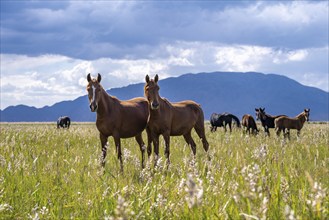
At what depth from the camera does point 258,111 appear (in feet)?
102

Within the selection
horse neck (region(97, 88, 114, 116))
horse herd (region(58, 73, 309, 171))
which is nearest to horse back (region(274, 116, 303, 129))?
horse herd (region(58, 73, 309, 171))

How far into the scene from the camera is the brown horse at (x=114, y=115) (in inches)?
401

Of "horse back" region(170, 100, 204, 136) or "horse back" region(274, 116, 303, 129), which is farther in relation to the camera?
"horse back" region(274, 116, 303, 129)

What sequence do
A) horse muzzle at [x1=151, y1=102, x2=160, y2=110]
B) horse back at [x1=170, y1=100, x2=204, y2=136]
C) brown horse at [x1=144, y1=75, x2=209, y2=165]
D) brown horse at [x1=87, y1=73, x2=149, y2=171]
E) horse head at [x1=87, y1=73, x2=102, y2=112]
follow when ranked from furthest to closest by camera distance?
horse back at [x1=170, y1=100, x2=204, y2=136], brown horse at [x1=144, y1=75, x2=209, y2=165], horse muzzle at [x1=151, y1=102, x2=160, y2=110], brown horse at [x1=87, y1=73, x2=149, y2=171], horse head at [x1=87, y1=73, x2=102, y2=112]

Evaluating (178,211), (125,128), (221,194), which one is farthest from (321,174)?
(125,128)

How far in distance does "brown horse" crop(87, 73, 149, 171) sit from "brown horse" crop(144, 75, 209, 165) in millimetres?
619

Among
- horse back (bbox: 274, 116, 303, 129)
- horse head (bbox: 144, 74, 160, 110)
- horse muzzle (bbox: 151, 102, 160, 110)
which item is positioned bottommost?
horse back (bbox: 274, 116, 303, 129)

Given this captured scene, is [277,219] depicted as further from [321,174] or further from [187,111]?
[187,111]

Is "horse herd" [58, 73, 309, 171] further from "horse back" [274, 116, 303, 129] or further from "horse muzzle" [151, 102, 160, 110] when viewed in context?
"horse back" [274, 116, 303, 129]

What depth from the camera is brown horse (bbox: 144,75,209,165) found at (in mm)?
10523

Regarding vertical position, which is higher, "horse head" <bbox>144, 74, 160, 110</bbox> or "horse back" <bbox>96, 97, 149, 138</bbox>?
"horse head" <bbox>144, 74, 160, 110</bbox>

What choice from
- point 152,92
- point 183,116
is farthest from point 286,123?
point 152,92

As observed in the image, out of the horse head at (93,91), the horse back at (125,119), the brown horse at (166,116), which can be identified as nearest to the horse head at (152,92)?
the brown horse at (166,116)

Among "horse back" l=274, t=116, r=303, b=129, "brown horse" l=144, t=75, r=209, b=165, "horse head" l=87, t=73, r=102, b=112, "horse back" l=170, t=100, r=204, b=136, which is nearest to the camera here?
"horse head" l=87, t=73, r=102, b=112
